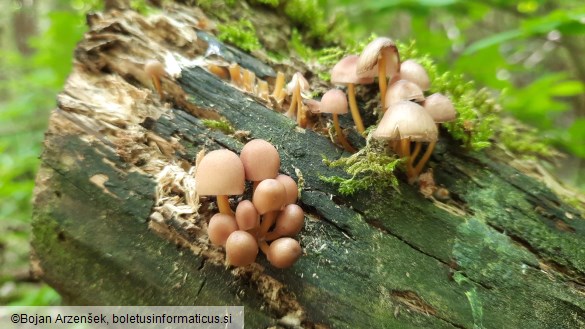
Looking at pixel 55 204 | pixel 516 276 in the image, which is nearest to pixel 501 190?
pixel 516 276

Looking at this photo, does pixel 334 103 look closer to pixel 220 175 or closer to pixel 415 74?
pixel 415 74

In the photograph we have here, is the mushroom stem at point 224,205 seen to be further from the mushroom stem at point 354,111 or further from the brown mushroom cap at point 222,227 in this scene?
the mushroom stem at point 354,111

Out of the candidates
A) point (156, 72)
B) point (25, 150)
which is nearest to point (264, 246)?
point (156, 72)

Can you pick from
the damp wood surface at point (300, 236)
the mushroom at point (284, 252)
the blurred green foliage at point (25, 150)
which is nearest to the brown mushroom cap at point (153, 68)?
the damp wood surface at point (300, 236)

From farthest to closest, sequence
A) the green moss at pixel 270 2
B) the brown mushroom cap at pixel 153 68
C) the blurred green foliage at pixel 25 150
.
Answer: the blurred green foliage at pixel 25 150 < the green moss at pixel 270 2 < the brown mushroom cap at pixel 153 68

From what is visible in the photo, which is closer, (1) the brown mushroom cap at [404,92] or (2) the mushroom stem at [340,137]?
(1) the brown mushroom cap at [404,92]

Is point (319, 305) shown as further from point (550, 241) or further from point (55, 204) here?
point (55, 204)

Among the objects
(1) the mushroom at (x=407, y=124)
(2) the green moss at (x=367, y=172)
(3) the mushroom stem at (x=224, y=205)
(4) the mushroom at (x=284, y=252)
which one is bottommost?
(3) the mushroom stem at (x=224, y=205)

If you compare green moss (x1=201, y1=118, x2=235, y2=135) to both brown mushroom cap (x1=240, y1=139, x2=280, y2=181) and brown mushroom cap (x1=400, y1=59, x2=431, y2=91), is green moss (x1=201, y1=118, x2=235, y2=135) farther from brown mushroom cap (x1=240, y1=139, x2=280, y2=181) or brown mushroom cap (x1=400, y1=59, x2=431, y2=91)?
brown mushroom cap (x1=400, y1=59, x2=431, y2=91)
